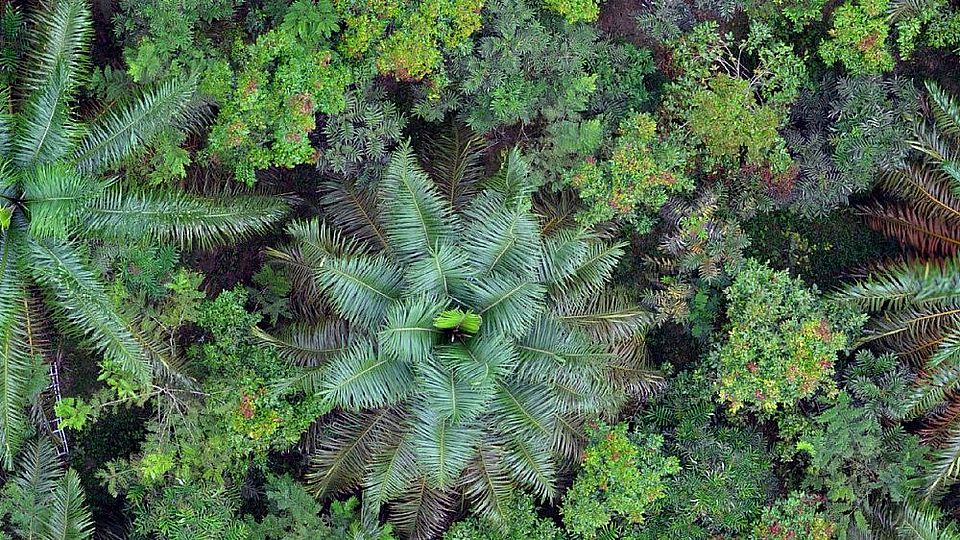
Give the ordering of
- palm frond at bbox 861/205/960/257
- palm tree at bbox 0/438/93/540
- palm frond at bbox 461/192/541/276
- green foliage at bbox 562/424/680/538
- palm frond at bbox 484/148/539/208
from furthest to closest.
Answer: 1. palm frond at bbox 861/205/960/257
2. green foliage at bbox 562/424/680/538
3. palm tree at bbox 0/438/93/540
4. palm frond at bbox 484/148/539/208
5. palm frond at bbox 461/192/541/276

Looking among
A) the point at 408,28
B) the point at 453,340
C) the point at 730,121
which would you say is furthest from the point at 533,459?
the point at 408,28

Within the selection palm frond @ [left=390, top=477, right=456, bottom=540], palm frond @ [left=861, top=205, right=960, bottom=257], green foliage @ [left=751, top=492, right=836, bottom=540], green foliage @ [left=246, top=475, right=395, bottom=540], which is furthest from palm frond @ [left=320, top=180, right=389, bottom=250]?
palm frond @ [left=861, top=205, right=960, bottom=257]

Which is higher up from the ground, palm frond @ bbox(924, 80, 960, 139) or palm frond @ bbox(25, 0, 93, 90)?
palm frond @ bbox(924, 80, 960, 139)

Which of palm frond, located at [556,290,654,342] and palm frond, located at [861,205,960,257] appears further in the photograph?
palm frond, located at [861,205,960,257]

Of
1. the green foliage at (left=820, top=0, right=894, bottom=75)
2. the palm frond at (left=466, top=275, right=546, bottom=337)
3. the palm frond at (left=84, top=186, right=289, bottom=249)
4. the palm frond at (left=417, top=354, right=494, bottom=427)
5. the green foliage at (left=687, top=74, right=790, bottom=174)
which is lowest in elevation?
the palm frond at (left=417, top=354, right=494, bottom=427)

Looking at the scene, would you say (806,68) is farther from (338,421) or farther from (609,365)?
(338,421)

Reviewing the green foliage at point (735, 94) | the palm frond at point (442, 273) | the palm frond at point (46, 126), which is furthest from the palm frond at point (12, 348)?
the green foliage at point (735, 94)

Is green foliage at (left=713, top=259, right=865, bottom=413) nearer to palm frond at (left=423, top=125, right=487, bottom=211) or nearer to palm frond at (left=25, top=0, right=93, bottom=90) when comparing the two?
palm frond at (left=423, top=125, right=487, bottom=211)
